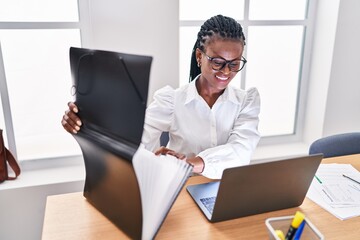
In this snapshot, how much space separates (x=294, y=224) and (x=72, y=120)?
2.03 ft

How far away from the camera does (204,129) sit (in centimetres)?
136

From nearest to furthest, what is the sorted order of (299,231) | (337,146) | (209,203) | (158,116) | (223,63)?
(299,231) → (209,203) → (223,63) → (158,116) → (337,146)

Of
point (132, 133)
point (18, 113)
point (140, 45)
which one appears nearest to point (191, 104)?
point (140, 45)

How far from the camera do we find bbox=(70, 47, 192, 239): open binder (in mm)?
676

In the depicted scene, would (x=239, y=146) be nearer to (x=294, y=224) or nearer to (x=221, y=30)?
(x=221, y=30)

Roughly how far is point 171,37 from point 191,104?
522 millimetres

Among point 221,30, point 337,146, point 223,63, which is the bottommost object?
point 337,146

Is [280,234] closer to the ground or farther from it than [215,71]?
closer to the ground

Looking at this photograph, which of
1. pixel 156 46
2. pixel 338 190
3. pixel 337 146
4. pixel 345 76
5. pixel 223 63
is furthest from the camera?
pixel 345 76

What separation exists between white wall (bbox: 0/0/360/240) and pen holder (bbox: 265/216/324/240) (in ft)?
3.45

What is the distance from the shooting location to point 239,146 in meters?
1.26

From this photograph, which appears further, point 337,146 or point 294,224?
point 337,146

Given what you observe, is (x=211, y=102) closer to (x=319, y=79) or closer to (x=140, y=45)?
(x=140, y=45)

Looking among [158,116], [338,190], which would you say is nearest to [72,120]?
[158,116]
